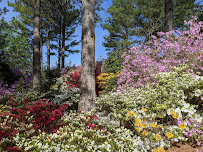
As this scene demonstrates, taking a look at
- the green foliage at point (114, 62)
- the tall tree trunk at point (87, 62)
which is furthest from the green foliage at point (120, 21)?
the tall tree trunk at point (87, 62)

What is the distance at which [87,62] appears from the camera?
4.09 metres

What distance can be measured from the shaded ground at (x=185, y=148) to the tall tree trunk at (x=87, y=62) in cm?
222

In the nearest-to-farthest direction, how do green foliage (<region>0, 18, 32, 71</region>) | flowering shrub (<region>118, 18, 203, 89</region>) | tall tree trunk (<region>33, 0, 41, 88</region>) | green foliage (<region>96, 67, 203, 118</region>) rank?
1. green foliage (<region>96, 67, 203, 118</region>)
2. flowering shrub (<region>118, 18, 203, 89</region>)
3. tall tree trunk (<region>33, 0, 41, 88</region>)
4. green foliage (<region>0, 18, 32, 71</region>)

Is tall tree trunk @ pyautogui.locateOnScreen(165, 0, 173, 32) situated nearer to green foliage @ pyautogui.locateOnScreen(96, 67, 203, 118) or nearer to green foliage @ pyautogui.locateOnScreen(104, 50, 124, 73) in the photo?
green foliage @ pyautogui.locateOnScreen(104, 50, 124, 73)

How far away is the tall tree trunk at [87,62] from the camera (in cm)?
389

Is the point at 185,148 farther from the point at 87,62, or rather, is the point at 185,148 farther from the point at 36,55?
the point at 36,55

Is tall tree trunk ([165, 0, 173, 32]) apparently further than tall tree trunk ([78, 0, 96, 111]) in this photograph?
Yes

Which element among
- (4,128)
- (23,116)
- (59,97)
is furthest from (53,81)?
(4,128)

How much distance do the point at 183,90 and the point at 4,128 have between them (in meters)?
3.83

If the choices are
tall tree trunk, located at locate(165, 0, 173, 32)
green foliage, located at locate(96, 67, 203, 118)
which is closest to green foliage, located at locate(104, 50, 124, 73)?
tall tree trunk, located at locate(165, 0, 173, 32)

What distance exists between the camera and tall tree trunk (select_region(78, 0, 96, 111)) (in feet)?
12.8

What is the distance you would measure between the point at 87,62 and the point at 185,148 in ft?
10.3

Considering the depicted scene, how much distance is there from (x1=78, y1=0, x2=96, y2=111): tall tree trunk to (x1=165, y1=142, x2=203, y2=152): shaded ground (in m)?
2.22

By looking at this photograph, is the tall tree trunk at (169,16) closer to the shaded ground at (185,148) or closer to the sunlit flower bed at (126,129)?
the sunlit flower bed at (126,129)
